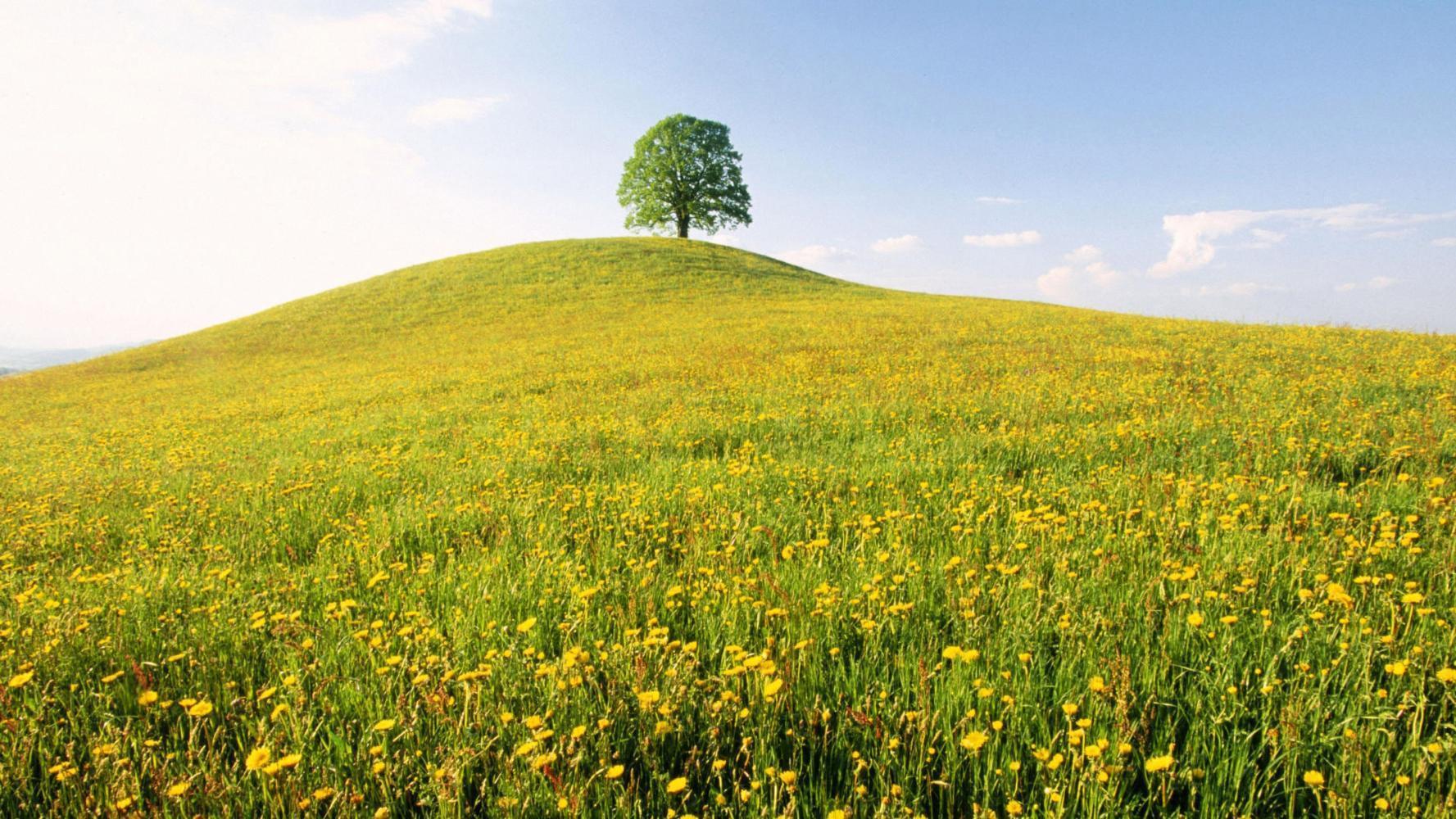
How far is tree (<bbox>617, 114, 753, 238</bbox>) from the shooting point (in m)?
53.4

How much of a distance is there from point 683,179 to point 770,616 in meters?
55.5

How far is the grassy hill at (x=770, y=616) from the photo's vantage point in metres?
2.03

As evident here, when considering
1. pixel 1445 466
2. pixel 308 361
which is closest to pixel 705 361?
pixel 1445 466

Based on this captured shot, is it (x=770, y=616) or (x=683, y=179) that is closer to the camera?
(x=770, y=616)

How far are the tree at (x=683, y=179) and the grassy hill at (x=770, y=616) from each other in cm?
4927

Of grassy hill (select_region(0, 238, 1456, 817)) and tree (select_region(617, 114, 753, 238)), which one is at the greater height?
tree (select_region(617, 114, 753, 238))

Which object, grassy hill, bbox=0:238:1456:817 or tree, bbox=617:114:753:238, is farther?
tree, bbox=617:114:753:238

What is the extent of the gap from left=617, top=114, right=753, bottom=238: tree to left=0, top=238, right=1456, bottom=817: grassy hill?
4927cm

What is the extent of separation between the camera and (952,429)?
7211 mm

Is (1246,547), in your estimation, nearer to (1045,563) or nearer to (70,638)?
(1045,563)

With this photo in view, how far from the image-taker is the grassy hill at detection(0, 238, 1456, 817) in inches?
79.8

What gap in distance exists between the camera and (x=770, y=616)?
9.98 ft

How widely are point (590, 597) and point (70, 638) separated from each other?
2.47 meters

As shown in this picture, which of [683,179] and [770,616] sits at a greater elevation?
[683,179]
